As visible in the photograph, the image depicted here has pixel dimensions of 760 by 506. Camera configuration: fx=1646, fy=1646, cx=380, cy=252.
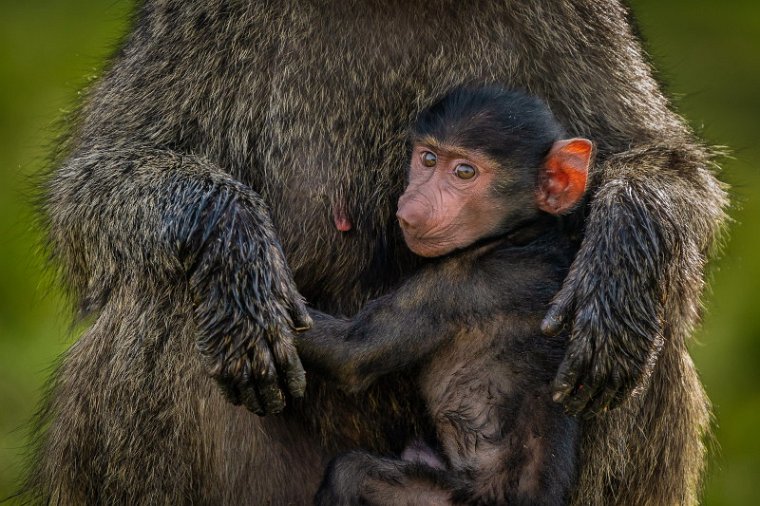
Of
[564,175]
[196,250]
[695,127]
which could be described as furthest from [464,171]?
[695,127]

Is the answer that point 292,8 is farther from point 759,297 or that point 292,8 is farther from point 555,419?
point 759,297

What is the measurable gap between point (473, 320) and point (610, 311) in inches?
20.0

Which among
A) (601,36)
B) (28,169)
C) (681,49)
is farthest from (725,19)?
(601,36)

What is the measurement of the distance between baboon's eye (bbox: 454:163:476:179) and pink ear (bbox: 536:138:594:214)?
0.88 ft

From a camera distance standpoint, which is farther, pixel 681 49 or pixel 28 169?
pixel 681 49

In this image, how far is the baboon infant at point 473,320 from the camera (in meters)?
5.80

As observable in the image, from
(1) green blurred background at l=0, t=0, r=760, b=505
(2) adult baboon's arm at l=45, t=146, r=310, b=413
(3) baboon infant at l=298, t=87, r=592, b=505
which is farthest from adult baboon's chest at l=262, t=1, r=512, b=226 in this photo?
(1) green blurred background at l=0, t=0, r=760, b=505

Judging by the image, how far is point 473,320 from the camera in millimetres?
5996

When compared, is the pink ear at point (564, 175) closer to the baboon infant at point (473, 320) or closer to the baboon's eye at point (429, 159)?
the baboon infant at point (473, 320)

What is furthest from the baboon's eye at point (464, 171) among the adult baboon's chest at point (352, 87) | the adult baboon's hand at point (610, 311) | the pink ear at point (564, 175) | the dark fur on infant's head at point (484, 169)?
the adult baboon's chest at point (352, 87)

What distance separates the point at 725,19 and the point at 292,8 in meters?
7.83

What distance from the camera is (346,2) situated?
669cm

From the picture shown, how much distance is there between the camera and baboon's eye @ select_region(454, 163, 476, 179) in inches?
A: 237

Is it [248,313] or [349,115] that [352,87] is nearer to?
[349,115]
